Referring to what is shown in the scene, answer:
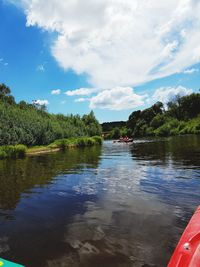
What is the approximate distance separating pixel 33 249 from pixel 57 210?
371cm

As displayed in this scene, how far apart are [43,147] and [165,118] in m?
98.1

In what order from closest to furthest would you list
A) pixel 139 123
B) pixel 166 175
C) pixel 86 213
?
pixel 86 213
pixel 166 175
pixel 139 123

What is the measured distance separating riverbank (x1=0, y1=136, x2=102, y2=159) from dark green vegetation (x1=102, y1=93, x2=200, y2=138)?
56818mm

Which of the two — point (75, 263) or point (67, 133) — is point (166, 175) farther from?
point (67, 133)

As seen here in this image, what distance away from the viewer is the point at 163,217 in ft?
32.5

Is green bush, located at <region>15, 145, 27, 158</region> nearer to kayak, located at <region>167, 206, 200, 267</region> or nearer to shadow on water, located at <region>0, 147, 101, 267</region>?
shadow on water, located at <region>0, 147, 101, 267</region>

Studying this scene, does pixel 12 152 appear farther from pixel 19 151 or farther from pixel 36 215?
pixel 36 215

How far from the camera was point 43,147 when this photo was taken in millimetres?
52906

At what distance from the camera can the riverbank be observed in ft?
123

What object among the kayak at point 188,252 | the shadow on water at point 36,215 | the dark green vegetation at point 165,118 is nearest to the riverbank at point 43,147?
the shadow on water at point 36,215

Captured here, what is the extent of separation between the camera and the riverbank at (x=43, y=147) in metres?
37.5

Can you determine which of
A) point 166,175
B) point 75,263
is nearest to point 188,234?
point 75,263

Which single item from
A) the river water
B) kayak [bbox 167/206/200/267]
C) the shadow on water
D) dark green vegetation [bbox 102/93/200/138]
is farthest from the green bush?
dark green vegetation [bbox 102/93/200/138]

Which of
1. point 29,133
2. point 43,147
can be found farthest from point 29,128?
point 43,147
